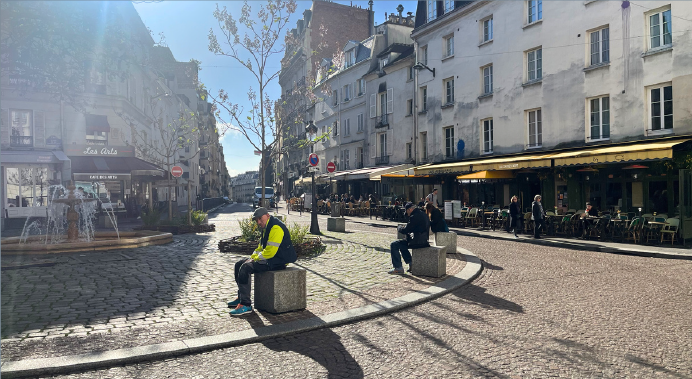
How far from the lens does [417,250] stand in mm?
8562

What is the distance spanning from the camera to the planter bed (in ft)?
35.6

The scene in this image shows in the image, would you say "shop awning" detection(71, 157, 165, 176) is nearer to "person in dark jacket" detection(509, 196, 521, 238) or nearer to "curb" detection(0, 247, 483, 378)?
"person in dark jacket" detection(509, 196, 521, 238)

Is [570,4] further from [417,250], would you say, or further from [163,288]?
[163,288]

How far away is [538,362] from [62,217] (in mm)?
20561

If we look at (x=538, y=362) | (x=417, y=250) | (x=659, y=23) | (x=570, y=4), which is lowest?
(x=538, y=362)

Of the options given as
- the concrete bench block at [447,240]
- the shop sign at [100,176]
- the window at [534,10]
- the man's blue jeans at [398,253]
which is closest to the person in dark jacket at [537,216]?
the concrete bench block at [447,240]

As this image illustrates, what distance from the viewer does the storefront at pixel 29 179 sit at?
76.7ft

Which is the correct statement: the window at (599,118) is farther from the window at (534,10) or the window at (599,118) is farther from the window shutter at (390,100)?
the window shutter at (390,100)

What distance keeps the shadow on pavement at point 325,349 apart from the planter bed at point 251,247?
548cm

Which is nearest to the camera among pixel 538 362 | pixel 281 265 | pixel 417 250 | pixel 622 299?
pixel 538 362

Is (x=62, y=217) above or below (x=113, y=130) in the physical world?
below

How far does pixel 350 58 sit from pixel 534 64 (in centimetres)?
2267

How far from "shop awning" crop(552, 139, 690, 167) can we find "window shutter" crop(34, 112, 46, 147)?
85.0 ft

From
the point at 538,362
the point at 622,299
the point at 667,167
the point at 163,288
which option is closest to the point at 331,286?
the point at 163,288
